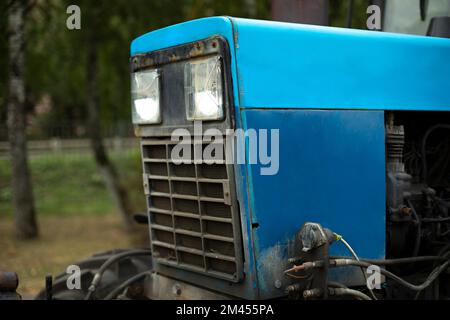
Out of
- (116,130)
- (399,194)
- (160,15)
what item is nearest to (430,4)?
(399,194)

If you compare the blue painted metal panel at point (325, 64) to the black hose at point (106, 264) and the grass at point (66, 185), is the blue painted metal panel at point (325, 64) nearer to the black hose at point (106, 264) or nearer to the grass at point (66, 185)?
the black hose at point (106, 264)

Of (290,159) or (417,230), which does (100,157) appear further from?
(290,159)

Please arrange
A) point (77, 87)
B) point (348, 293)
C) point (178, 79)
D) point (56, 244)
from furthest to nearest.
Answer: point (77, 87) < point (56, 244) < point (178, 79) < point (348, 293)

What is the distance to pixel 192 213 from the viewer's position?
10.7 feet

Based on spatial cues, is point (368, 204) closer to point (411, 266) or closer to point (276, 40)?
point (411, 266)

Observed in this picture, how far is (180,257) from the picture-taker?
3.42m

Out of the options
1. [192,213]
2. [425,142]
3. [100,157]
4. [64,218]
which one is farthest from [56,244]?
[425,142]

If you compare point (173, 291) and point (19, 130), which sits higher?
point (19, 130)

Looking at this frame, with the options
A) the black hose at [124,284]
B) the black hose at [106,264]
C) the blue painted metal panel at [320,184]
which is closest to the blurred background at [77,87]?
the black hose at [106,264]

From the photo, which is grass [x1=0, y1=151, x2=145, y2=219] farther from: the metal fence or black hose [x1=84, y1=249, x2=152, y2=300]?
black hose [x1=84, y1=249, x2=152, y2=300]

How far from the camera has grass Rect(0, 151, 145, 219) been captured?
15.6 m

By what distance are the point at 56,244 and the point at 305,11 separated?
27.0ft

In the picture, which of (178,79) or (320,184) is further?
(178,79)

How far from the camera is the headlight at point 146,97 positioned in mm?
3311
